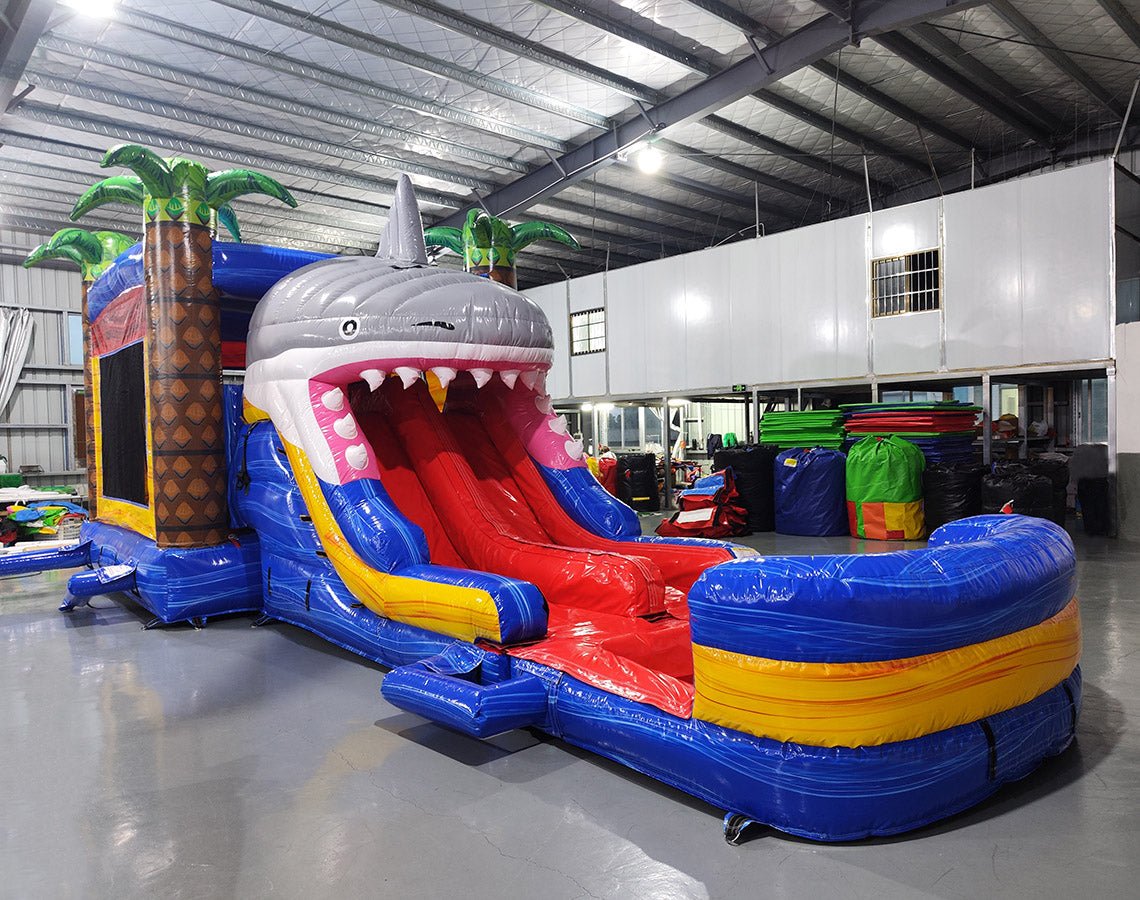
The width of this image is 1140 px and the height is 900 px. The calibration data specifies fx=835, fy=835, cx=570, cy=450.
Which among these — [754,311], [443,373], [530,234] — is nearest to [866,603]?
[443,373]

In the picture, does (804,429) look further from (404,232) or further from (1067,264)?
(404,232)

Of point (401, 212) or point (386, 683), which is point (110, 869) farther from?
point (401, 212)

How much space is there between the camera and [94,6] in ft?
17.8

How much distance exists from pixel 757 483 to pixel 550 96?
170 inches

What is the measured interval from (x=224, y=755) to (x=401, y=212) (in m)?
3.07

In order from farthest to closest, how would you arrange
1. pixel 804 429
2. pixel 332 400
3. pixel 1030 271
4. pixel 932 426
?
pixel 804 429, pixel 932 426, pixel 1030 271, pixel 332 400

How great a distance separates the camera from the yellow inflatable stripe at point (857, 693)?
208 cm

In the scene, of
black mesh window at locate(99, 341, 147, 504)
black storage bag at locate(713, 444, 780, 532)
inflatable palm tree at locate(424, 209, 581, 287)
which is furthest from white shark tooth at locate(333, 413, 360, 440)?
black storage bag at locate(713, 444, 780, 532)

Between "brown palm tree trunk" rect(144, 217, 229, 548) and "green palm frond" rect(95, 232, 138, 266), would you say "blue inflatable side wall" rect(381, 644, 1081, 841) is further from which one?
"green palm frond" rect(95, 232, 138, 266)

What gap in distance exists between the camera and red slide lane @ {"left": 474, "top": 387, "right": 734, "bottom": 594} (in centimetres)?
420

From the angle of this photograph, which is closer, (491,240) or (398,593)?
(398,593)

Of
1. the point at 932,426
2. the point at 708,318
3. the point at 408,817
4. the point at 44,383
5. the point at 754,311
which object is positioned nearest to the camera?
the point at 408,817

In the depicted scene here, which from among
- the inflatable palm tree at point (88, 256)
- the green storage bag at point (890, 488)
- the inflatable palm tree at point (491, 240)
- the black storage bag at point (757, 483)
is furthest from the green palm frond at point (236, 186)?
the green storage bag at point (890, 488)

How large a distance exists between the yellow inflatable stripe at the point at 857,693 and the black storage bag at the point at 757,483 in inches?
246
